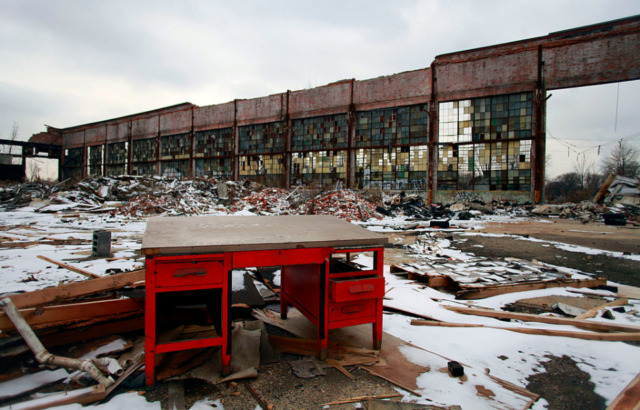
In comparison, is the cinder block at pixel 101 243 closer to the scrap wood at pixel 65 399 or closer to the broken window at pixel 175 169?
the scrap wood at pixel 65 399

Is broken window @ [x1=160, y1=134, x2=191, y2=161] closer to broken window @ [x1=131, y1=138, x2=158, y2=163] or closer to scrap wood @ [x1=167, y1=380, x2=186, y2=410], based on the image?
broken window @ [x1=131, y1=138, x2=158, y2=163]

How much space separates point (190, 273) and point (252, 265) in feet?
1.31

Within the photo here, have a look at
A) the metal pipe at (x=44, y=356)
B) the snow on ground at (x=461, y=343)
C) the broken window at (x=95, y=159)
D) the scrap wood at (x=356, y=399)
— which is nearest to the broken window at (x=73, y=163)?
the broken window at (x=95, y=159)

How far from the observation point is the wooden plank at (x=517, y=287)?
3975 millimetres

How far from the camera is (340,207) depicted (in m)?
14.4

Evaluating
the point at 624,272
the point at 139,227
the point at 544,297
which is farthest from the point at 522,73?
the point at 139,227

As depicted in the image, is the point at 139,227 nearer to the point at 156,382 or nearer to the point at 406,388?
the point at 156,382

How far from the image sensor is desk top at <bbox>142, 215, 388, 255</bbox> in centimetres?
206

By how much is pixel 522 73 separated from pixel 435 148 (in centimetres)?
591

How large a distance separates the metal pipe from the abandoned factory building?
19.0 meters

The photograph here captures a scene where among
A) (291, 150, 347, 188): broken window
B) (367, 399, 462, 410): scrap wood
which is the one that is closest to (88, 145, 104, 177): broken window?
(291, 150, 347, 188): broken window

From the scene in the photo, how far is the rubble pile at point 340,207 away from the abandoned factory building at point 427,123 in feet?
19.2

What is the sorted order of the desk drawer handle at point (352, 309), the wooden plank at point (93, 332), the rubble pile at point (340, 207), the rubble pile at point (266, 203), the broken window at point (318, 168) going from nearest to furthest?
the wooden plank at point (93, 332) < the desk drawer handle at point (352, 309) < the rubble pile at point (340, 207) < the rubble pile at point (266, 203) < the broken window at point (318, 168)

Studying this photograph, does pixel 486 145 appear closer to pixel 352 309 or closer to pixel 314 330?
pixel 314 330
